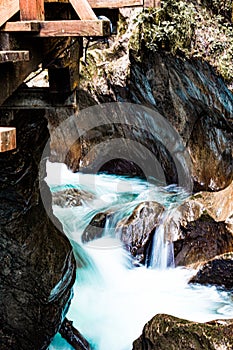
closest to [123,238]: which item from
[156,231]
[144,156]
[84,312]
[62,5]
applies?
[156,231]

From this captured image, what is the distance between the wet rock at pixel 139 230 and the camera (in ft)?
25.3

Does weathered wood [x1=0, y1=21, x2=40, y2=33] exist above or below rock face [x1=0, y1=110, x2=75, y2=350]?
above

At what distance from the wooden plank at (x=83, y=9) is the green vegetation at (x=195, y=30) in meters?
5.06

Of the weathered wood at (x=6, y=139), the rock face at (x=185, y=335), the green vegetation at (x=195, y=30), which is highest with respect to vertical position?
the green vegetation at (x=195, y=30)

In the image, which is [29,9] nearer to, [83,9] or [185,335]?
[83,9]

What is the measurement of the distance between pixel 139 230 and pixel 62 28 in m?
5.27

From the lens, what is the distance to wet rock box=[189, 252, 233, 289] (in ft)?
21.8

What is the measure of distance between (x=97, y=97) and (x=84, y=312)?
596 cm

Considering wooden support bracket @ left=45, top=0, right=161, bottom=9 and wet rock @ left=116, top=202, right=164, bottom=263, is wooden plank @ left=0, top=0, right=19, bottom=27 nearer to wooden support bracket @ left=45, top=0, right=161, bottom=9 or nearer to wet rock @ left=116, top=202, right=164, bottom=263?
wooden support bracket @ left=45, top=0, right=161, bottom=9

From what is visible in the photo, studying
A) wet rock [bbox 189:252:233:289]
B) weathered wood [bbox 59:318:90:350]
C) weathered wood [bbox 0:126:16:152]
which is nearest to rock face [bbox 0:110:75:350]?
Result: weathered wood [bbox 59:318:90:350]

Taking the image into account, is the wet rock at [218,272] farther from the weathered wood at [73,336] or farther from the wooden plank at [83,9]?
the wooden plank at [83,9]

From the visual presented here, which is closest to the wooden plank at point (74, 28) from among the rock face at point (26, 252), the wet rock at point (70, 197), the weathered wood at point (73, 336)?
the rock face at point (26, 252)

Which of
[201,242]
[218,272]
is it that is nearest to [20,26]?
[218,272]

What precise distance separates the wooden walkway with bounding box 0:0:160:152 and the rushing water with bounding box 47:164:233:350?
394cm
